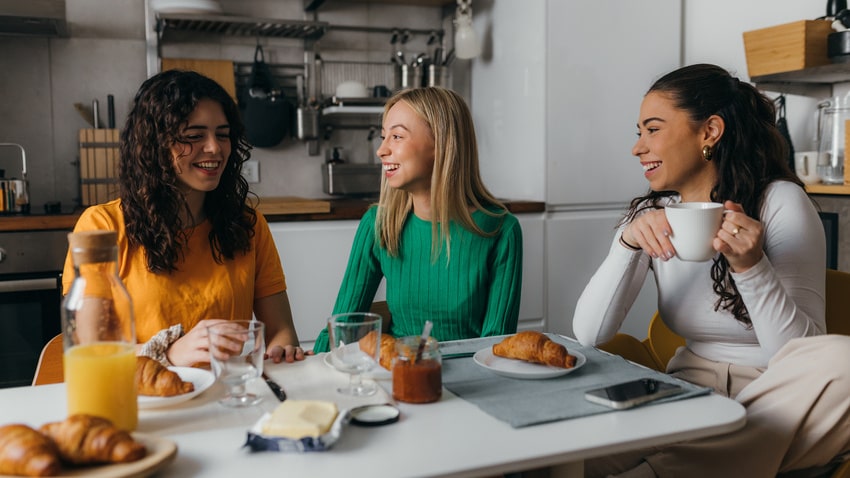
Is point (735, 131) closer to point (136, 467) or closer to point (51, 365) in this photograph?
point (136, 467)

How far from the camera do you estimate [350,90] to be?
3244mm

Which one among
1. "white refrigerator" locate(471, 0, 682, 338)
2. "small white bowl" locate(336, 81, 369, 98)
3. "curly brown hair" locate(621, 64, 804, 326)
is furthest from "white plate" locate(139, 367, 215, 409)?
"small white bowl" locate(336, 81, 369, 98)

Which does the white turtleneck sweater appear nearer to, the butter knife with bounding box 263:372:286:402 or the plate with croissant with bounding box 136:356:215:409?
the butter knife with bounding box 263:372:286:402

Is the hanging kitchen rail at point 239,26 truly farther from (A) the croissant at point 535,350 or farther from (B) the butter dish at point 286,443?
(B) the butter dish at point 286,443

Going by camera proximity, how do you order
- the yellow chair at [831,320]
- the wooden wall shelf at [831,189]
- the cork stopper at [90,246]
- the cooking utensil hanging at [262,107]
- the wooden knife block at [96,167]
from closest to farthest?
the cork stopper at [90,246]
the yellow chair at [831,320]
the wooden wall shelf at [831,189]
the wooden knife block at [96,167]
the cooking utensil hanging at [262,107]

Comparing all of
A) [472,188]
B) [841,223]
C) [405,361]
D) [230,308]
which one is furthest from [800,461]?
[841,223]

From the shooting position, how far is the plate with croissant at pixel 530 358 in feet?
3.76

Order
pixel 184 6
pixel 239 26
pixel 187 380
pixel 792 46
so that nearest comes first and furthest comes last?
Result: pixel 187 380
pixel 792 46
pixel 184 6
pixel 239 26

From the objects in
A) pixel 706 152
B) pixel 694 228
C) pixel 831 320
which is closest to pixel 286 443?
pixel 694 228

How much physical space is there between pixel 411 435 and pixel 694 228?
55 cm

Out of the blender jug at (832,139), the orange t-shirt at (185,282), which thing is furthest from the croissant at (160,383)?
the blender jug at (832,139)

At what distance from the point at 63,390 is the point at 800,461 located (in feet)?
3.55

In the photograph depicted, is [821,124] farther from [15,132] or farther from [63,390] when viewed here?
[15,132]

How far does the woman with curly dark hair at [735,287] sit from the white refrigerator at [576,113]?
1405 millimetres
